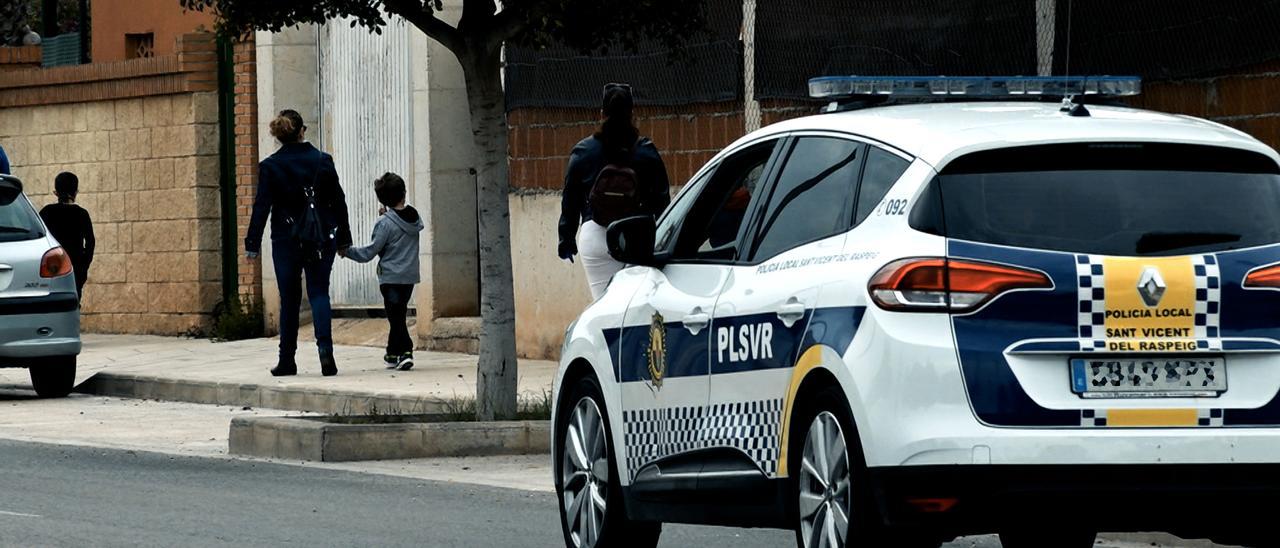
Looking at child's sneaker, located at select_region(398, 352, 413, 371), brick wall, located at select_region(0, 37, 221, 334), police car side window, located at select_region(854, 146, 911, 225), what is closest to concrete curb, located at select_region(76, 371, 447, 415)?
child's sneaker, located at select_region(398, 352, 413, 371)

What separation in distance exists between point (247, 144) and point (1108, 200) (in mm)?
16657

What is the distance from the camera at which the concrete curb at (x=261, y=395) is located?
15352mm

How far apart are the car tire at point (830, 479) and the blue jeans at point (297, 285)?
1074 cm

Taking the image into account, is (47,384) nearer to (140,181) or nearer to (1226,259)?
(140,181)

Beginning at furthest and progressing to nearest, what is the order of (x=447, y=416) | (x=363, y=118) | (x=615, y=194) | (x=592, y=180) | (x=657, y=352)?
1. (x=363, y=118)
2. (x=447, y=416)
3. (x=592, y=180)
4. (x=615, y=194)
5. (x=657, y=352)

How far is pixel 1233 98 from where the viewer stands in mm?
12602

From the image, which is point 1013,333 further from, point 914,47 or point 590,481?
point 914,47

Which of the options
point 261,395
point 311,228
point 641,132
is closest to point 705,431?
point 261,395

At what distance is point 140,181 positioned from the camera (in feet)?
77.3

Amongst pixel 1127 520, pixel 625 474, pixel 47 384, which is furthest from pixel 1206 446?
pixel 47 384

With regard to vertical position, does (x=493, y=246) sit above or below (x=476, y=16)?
below

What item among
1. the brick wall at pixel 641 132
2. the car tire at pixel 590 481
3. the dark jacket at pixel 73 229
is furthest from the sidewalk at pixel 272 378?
the car tire at pixel 590 481

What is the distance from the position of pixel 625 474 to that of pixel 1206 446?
235 centimetres

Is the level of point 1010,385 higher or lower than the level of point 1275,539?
higher
